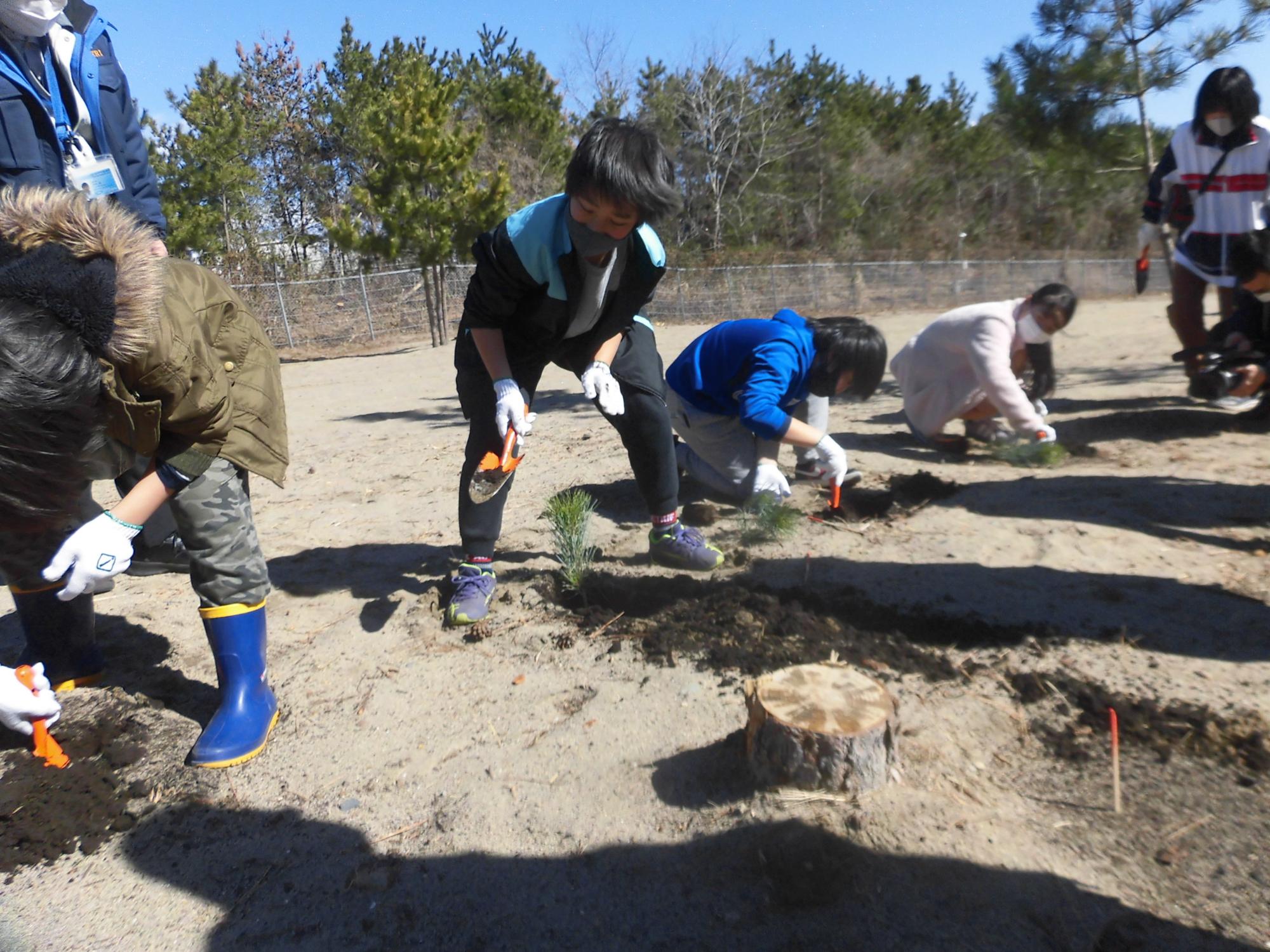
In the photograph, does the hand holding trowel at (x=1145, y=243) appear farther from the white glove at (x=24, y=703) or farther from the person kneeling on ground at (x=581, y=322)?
the white glove at (x=24, y=703)

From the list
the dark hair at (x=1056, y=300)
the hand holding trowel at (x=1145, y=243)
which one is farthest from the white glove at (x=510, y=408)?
the hand holding trowel at (x=1145, y=243)

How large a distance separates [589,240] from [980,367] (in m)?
2.67

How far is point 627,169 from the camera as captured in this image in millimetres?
2271

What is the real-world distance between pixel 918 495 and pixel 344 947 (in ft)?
10.3

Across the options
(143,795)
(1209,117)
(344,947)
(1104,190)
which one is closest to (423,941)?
(344,947)

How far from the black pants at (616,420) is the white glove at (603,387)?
149 mm

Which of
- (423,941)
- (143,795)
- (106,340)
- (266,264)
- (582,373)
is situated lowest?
(423,941)

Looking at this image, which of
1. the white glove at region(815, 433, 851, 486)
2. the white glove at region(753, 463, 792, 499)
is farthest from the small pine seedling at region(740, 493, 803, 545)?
the white glove at region(815, 433, 851, 486)

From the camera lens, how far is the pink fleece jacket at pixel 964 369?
4.29 metres

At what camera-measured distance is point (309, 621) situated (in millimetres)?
2938

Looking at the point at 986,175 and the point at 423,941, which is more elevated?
the point at 986,175

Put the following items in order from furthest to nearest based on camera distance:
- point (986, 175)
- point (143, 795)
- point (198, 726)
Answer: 1. point (986, 175)
2. point (198, 726)
3. point (143, 795)

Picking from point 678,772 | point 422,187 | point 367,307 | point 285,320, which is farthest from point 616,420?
point 367,307

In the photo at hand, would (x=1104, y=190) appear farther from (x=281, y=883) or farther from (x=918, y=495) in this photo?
(x=281, y=883)
